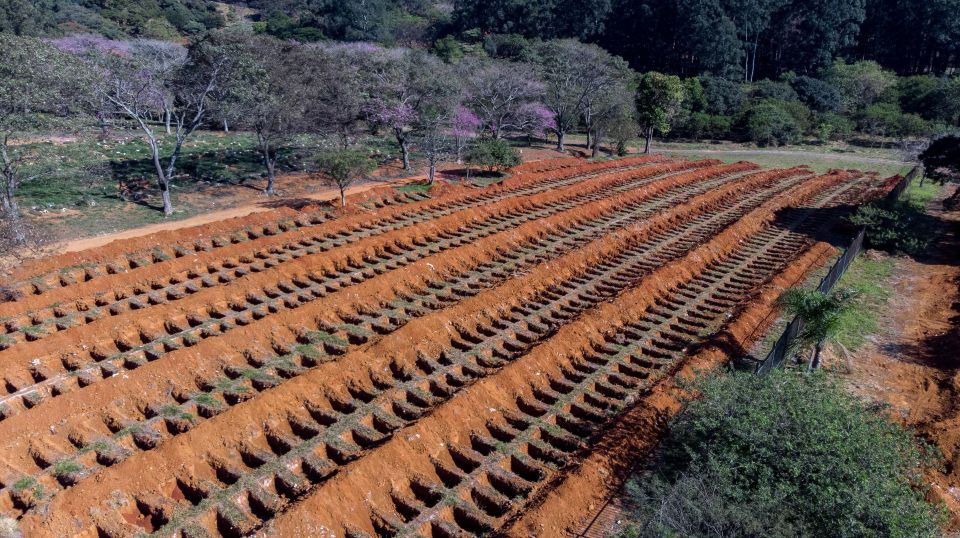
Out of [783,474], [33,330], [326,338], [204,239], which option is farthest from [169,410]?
[783,474]

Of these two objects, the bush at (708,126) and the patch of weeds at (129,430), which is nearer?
the patch of weeds at (129,430)

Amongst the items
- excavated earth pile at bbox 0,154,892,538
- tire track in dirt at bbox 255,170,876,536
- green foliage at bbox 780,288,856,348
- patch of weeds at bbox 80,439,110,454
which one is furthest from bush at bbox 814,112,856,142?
patch of weeds at bbox 80,439,110,454

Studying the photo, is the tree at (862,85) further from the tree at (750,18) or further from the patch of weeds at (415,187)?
the patch of weeds at (415,187)

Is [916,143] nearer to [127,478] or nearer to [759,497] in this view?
[759,497]

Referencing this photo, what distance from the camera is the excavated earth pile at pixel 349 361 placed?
970 cm

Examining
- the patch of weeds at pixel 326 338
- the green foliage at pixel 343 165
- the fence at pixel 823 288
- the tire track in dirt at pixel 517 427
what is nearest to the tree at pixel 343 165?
the green foliage at pixel 343 165

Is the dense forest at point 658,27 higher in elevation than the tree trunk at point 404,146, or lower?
higher

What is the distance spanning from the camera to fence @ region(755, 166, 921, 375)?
12562mm

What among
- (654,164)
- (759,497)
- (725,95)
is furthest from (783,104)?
(759,497)

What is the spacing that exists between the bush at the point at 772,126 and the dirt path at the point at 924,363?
3069 cm

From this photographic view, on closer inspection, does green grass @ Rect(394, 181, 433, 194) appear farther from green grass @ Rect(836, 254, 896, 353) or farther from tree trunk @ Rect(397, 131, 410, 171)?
green grass @ Rect(836, 254, 896, 353)

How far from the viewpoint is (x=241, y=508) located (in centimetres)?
957

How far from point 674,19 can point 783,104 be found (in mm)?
17305

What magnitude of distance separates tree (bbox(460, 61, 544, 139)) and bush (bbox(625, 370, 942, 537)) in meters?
30.9
